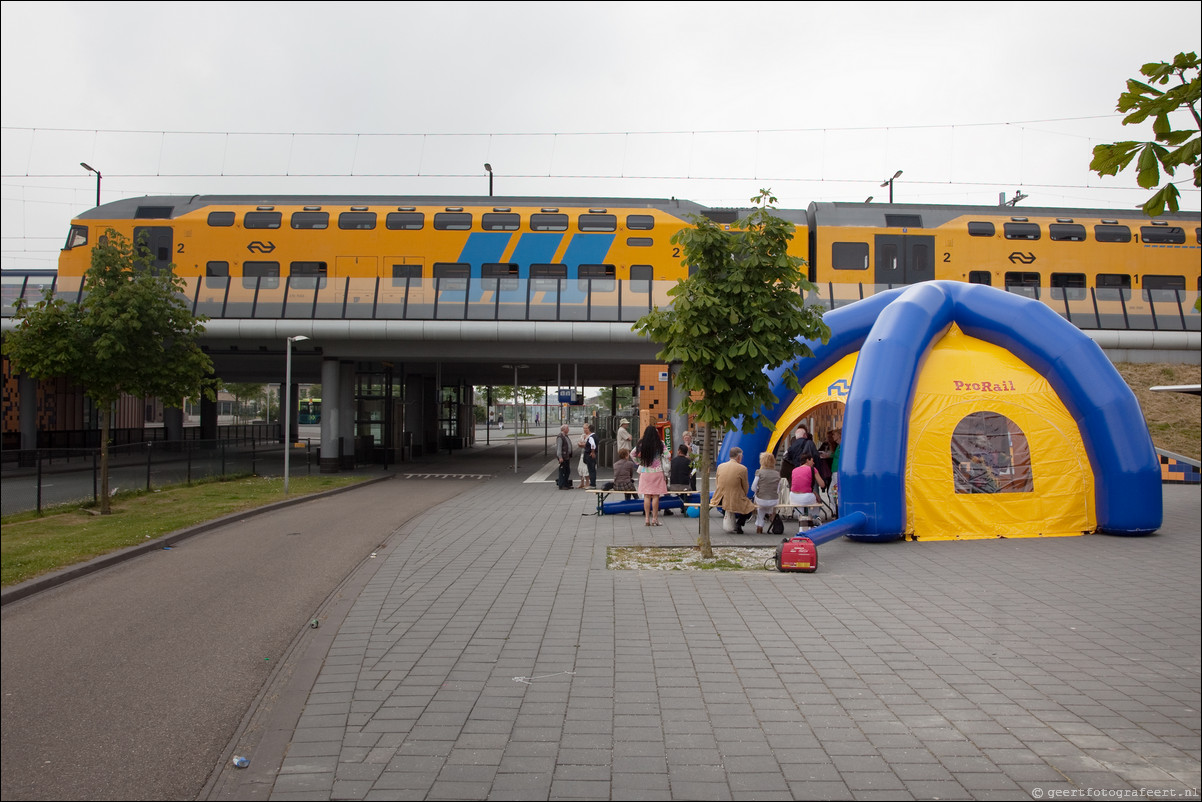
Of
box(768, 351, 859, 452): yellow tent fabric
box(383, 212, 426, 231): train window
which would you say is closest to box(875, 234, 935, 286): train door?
box(768, 351, 859, 452): yellow tent fabric

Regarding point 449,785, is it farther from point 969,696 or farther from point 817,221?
point 817,221

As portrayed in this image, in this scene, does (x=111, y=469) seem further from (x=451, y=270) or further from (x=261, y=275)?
(x=451, y=270)

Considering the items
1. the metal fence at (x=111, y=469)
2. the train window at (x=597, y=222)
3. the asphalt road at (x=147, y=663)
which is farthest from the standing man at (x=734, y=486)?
the train window at (x=597, y=222)

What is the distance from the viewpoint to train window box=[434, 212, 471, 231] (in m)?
23.7

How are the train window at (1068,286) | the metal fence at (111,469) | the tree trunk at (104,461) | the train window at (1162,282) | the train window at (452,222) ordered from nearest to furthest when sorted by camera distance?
the metal fence at (111,469) → the tree trunk at (104,461) → the train window at (1068,286) → the train window at (1162,282) → the train window at (452,222)

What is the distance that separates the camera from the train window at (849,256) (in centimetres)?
2297

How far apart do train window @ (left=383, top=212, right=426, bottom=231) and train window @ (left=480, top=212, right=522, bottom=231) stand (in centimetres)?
186

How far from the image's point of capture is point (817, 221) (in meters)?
23.2

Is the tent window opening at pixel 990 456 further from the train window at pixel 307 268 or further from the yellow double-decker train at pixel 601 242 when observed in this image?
the train window at pixel 307 268

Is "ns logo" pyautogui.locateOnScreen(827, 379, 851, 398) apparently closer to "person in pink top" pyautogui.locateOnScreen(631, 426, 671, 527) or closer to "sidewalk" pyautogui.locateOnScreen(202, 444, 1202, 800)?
"person in pink top" pyautogui.locateOnScreen(631, 426, 671, 527)

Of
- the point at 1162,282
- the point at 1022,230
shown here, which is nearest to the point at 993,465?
the point at 1022,230

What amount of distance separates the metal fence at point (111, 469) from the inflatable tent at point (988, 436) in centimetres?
930

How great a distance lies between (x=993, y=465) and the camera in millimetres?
11930

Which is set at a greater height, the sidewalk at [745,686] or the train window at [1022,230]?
the train window at [1022,230]
